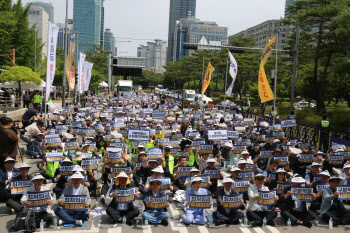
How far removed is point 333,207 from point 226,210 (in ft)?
8.71

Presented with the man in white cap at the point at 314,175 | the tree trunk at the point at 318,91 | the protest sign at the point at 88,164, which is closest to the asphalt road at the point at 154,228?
the man in white cap at the point at 314,175

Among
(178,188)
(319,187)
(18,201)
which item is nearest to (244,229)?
(319,187)

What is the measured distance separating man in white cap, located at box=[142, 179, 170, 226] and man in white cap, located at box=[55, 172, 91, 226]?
1.32 metres

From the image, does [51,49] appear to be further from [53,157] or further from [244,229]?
[244,229]

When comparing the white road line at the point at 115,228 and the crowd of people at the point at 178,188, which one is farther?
the crowd of people at the point at 178,188

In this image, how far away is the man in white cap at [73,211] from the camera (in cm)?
854

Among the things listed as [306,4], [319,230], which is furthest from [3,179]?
[306,4]

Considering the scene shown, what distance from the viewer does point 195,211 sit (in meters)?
9.21

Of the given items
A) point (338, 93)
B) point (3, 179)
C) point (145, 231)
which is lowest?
point (145, 231)

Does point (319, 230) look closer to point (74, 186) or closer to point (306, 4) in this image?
point (74, 186)

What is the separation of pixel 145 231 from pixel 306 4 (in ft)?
97.1

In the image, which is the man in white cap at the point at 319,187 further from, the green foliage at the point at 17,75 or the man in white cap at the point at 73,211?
the green foliage at the point at 17,75

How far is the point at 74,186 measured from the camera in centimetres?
875

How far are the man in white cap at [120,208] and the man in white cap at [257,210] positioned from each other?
102 inches
